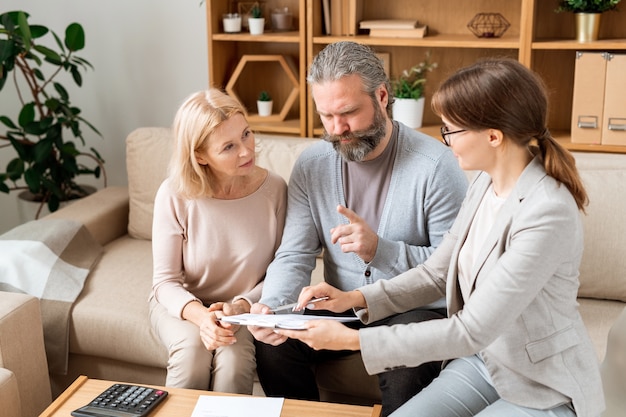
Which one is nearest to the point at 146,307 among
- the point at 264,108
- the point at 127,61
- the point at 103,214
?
the point at 103,214

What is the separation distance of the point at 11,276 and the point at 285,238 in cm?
92

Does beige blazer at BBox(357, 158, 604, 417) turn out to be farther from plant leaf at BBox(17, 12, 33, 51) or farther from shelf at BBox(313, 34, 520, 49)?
plant leaf at BBox(17, 12, 33, 51)

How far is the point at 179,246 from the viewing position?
2.10 metres

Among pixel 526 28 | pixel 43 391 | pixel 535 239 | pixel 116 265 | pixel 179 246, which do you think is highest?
pixel 526 28

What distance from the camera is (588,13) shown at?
263 centimetres

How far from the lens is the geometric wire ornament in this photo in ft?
9.27

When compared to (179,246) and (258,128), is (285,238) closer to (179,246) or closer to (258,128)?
(179,246)

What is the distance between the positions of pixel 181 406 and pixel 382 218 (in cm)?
68

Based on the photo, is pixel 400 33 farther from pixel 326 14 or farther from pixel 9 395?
pixel 9 395

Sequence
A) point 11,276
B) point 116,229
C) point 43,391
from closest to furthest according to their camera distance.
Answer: point 43,391 < point 11,276 < point 116,229

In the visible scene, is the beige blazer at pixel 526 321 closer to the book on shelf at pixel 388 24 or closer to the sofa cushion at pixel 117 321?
the sofa cushion at pixel 117 321

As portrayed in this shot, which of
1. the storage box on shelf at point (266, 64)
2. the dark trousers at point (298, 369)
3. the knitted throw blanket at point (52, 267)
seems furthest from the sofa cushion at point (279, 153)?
the dark trousers at point (298, 369)

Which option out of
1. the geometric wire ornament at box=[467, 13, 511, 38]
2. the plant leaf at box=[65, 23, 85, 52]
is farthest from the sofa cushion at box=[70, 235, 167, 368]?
the geometric wire ornament at box=[467, 13, 511, 38]

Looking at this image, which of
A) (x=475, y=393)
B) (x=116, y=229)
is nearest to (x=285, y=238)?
(x=475, y=393)
